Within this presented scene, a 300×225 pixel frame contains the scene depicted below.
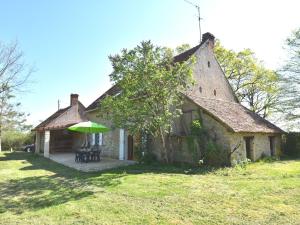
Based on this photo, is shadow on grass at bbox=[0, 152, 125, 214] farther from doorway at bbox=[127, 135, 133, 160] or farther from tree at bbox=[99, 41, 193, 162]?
doorway at bbox=[127, 135, 133, 160]

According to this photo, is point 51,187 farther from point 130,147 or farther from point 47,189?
point 130,147

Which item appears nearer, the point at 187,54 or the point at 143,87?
the point at 143,87

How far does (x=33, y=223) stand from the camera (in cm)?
622

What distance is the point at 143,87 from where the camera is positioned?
44.6ft

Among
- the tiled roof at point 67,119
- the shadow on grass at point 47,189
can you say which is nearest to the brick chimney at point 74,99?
the tiled roof at point 67,119

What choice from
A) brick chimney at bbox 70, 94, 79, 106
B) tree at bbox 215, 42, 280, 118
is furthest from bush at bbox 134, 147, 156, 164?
tree at bbox 215, 42, 280, 118

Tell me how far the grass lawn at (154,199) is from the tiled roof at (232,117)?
3.32m

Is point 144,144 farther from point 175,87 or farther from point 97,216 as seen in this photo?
point 97,216

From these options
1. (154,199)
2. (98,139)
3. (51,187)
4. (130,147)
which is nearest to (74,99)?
(98,139)

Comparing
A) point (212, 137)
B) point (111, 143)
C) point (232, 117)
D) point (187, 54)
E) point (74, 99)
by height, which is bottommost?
point (111, 143)

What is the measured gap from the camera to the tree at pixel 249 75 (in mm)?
29969

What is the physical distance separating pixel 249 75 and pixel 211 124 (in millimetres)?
18328

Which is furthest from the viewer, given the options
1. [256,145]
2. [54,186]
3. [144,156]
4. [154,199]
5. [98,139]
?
[98,139]

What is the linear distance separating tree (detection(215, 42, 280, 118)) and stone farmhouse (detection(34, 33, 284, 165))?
9.88m
